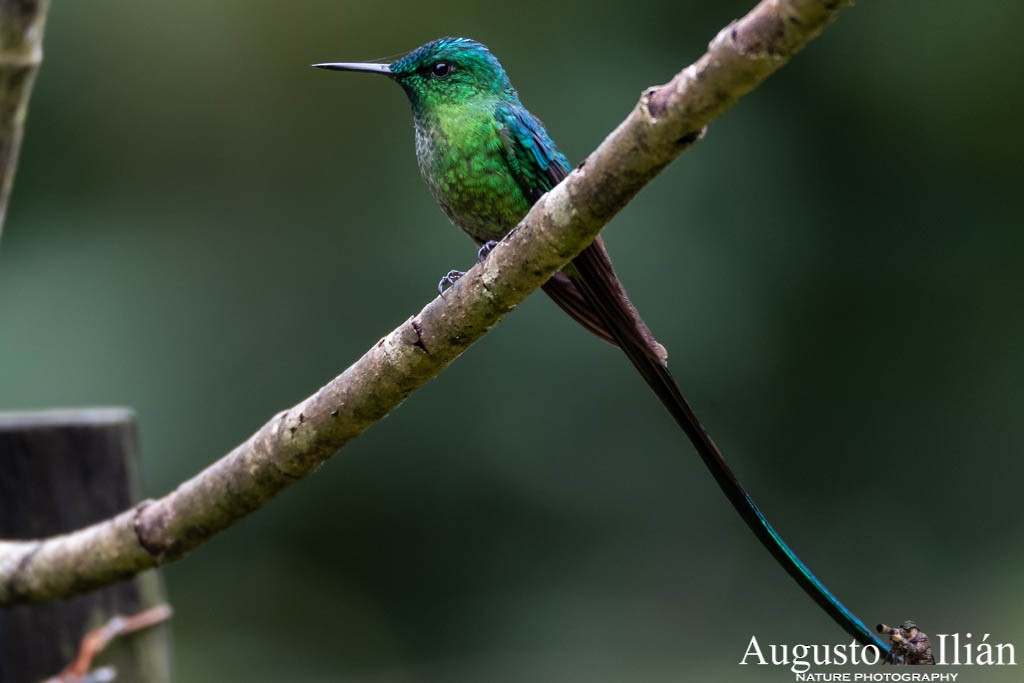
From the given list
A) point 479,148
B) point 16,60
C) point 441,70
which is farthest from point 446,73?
point 16,60

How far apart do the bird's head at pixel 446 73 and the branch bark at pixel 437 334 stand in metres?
1.00

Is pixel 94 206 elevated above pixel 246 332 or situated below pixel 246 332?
above

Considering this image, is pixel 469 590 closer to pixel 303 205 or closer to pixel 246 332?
pixel 246 332

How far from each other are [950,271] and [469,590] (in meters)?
1.99

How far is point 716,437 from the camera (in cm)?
384

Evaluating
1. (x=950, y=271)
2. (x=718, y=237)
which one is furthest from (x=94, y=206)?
(x=950, y=271)

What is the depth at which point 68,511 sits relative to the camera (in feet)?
7.98

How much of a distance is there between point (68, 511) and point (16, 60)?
1083 mm

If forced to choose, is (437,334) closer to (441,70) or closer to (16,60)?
(16,60)

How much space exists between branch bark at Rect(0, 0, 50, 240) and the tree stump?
0.66 meters

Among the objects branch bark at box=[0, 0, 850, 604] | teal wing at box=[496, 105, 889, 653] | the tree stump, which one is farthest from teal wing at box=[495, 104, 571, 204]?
the tree stump

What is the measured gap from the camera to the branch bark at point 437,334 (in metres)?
1.31

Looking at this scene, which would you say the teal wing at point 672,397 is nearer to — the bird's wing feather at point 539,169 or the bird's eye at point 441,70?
the bird's wing feather at point 539,169

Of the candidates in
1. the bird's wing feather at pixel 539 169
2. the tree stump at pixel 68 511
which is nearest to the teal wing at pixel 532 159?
the bird's wing feather at pixel 539 169
